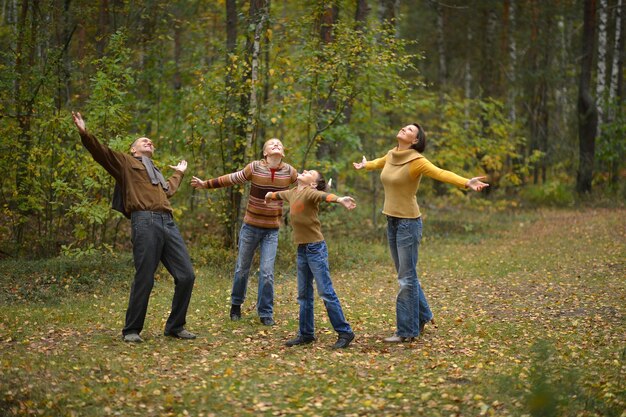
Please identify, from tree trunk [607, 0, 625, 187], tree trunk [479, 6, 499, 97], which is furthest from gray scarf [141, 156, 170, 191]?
tree trunk [479, 6, 499, 97]

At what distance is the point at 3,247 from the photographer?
40.0 ft

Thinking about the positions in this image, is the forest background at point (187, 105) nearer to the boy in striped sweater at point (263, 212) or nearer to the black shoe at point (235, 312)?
the boy in striped sweater at point (263, 212)

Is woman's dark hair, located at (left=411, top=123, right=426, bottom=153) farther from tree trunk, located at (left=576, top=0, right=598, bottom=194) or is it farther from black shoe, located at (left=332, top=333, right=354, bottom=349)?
tree trunk, located at (left=576, top=0, right=598, bottom=194)

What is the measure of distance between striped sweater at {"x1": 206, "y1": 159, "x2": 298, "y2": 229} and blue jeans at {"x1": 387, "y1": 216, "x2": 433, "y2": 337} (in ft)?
4.80

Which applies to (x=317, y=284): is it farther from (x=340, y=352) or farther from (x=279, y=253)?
(x=279, y=253)

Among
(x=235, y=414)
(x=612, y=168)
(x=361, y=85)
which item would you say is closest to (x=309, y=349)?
(x=235, y=414)

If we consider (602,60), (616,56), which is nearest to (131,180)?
(602,60)

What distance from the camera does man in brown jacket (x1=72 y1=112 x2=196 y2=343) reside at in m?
7.71

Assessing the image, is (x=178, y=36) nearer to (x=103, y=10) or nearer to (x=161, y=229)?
(x=103, y=10)

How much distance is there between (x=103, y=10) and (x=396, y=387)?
37.8ft

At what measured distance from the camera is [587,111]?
75.9 ft

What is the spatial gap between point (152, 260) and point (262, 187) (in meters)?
1.64

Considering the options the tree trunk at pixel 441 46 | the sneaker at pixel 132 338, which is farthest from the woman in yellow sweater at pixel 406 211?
the tree trunk at pixel 441 46

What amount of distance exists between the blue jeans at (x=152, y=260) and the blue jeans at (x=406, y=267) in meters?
2.20
